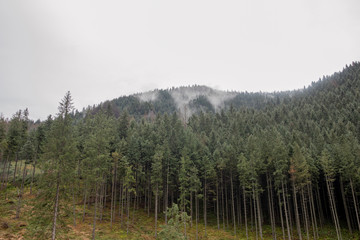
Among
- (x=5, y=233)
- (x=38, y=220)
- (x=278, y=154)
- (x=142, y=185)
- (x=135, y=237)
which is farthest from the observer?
(x=142, y=185)

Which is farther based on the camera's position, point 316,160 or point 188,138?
point 188,138

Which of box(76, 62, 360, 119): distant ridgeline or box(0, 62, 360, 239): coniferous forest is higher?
box(76, 62, 360, 119): distant ridgeline

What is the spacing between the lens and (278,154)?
36969 millimetres

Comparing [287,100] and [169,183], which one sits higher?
[287,100]

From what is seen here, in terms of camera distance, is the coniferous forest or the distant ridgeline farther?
the distant ridgeline

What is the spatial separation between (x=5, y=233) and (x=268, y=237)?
130 ft

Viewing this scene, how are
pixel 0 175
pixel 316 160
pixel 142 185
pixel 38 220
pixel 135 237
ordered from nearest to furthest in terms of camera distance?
1. pixel 38 220
2. pixel 135 237
3. pixel 316 160
4. pixel 142 185
5. pixel 0 175

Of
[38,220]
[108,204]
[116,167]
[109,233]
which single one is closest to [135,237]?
[109,233]

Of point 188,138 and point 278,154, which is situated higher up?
point 188,138

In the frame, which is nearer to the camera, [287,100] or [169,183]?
[169,183]

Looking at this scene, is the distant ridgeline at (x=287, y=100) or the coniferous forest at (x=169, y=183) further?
the distant ridgeline at (x=287, y=100)

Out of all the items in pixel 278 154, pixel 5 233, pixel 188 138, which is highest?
pixel 188 138

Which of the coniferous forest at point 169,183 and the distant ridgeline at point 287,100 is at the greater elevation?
the distant ridgeline at point 287,100

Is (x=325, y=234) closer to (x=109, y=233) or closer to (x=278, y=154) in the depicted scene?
(x=278, y=154)
